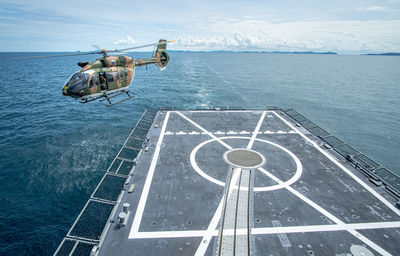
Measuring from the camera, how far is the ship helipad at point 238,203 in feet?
49.1

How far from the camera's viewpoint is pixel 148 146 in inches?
1104

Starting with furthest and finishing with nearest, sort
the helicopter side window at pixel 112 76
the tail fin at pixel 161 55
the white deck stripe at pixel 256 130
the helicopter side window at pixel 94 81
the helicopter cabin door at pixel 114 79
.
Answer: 1. the tail fin at pixel 161 55
2. the white deck stripe at pixel 256 130
3. the helicopter cabin door at pixel 114 79
4. the helicopter side window at pixel 112 76
5. the helicopter side window at pixel 94 81

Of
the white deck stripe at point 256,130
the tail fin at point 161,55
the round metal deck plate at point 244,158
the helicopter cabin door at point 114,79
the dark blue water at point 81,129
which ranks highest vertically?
the tail fin at point 161,55

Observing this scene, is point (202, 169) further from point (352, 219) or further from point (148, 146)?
point (352, 219)

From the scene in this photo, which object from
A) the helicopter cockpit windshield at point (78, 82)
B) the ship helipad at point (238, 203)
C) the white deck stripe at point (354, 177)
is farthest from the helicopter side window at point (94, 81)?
the white deck stripe at point (354, 177)

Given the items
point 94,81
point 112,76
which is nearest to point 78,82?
point 94,81

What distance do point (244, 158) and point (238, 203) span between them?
8.13 metres

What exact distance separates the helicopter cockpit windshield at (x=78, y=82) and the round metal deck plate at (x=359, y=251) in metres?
30.0

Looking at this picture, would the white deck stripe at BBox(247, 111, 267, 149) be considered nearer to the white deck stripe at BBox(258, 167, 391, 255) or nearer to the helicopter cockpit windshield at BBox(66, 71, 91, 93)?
the white deck stripe at BBox(258, 167, 391, 255)

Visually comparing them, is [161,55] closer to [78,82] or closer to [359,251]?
[78,82]

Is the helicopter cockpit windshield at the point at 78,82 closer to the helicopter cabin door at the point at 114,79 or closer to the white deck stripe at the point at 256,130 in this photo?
the helicopter cabin door at the point at 114,79

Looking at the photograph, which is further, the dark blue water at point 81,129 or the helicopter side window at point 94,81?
the helicopter side window at point 94,81

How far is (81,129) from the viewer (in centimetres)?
4544

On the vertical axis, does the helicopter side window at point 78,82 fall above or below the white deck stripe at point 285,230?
above
